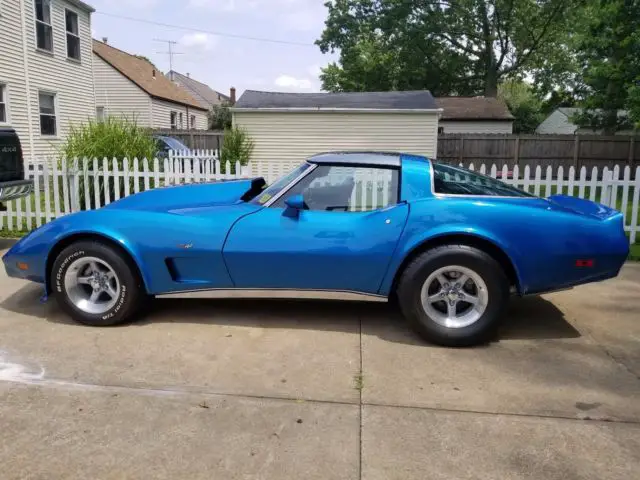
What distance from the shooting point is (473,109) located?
32.3 m

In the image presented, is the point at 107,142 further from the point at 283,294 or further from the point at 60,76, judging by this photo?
the point at 60,76

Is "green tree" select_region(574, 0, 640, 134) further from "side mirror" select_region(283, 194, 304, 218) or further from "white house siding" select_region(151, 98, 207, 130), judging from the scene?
"white house siding" select_region(151, 98, 207, 130)

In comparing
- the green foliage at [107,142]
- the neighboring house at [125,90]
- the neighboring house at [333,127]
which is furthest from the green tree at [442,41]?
the green foliage at [107,142]

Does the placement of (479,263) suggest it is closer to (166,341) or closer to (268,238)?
(268,238)

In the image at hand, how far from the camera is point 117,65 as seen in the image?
29016mm

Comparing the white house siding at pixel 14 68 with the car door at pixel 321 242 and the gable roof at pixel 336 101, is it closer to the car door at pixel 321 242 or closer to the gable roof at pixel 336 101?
the gable roof at pixel 336 101

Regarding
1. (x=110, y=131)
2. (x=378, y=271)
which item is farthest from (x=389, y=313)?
(x=110, y=131)

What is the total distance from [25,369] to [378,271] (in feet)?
8.15

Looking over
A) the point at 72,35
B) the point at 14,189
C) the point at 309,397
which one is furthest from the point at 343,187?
the point at 72,35

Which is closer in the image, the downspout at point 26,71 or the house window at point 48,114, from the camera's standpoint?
the downspout at point 26,71

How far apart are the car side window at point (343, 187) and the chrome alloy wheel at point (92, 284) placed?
57.5 inches

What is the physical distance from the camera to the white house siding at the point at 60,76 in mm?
16844

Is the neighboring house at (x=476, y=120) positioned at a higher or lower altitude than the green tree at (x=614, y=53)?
lower

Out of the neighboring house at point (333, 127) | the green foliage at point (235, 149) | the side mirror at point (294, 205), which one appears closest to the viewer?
the side mirror at point (294, 205)
